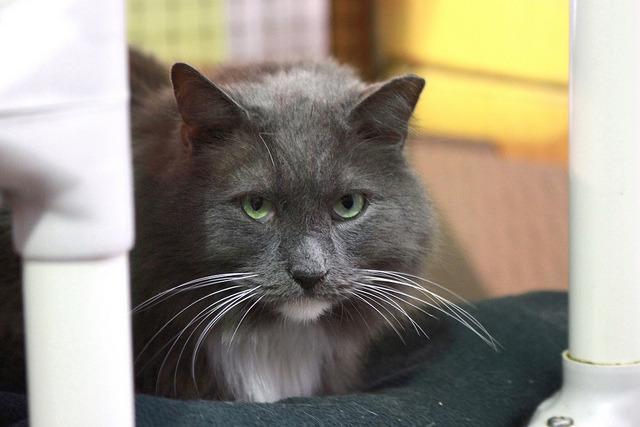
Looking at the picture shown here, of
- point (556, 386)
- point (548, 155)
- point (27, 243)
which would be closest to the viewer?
point (27, 243)

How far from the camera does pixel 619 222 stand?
1.06 m

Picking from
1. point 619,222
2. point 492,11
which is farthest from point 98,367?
point 492,11

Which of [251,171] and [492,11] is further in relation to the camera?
[492,11]

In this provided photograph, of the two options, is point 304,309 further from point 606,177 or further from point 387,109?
point 606,177

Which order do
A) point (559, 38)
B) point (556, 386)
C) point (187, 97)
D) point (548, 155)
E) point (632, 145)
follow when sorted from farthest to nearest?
point (548, 155) < point (559, 38) < point (556, 386) < point (187, 97) < point (632, 145)

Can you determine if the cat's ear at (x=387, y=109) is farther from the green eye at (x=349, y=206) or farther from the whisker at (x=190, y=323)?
the whisker at (x=190, y=323)

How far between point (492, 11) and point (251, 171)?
1702mm

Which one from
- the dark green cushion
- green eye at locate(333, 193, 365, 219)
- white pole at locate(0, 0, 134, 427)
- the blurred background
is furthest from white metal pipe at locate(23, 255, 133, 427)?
the blurred background

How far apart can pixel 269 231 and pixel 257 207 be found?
5 centimetres

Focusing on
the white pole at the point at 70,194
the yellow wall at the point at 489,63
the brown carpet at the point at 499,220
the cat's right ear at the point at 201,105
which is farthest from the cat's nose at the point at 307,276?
the yellow wall at the point at 489,63

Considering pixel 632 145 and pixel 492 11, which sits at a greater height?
pixel 492 11

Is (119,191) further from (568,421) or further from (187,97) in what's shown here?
(568,421)

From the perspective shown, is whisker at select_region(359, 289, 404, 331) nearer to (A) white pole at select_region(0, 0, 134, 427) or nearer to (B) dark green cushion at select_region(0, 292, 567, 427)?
(B) dark green cushion at select_region(0, 292, 567, 427)

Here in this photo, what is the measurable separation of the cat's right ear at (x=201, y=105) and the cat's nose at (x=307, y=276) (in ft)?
0.78
